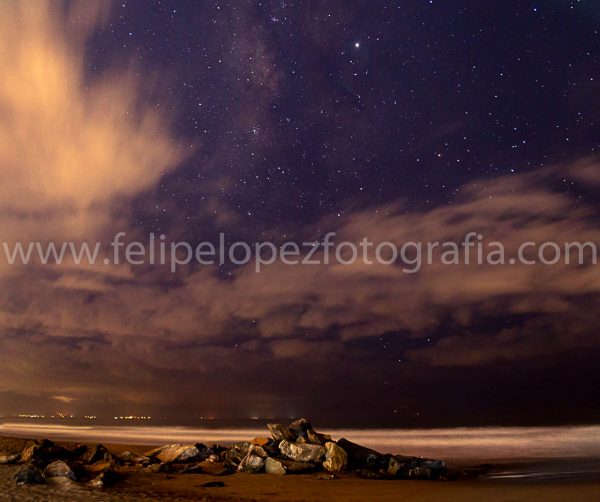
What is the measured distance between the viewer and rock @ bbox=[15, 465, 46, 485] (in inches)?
538

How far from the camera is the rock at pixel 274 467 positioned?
54.9 ft

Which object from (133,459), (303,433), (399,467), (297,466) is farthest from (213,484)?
(399,467)

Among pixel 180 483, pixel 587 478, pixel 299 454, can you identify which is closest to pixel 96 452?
pixel 180 483

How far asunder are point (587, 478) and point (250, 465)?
11.2 meters

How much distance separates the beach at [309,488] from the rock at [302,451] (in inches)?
48.2

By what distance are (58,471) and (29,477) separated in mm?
1068

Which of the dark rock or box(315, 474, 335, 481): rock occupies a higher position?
the dark rock

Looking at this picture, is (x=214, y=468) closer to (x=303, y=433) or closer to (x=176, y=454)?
(x=176, y=454)

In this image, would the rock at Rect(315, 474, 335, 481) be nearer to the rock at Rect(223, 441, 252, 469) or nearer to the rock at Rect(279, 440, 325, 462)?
the rock at Rect(279, 440, 325, 462)

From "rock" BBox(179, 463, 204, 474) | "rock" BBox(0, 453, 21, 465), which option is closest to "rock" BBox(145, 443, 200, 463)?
"rock" BBox(179, 463, 204, 474)

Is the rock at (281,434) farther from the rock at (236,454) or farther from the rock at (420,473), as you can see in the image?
the rock at (420,473)

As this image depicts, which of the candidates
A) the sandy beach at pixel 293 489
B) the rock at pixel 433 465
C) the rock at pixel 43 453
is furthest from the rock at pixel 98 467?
the rock at pixel 433 465

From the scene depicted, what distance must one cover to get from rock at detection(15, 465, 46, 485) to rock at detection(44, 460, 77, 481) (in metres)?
0.53

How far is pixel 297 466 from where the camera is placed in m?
17.0
